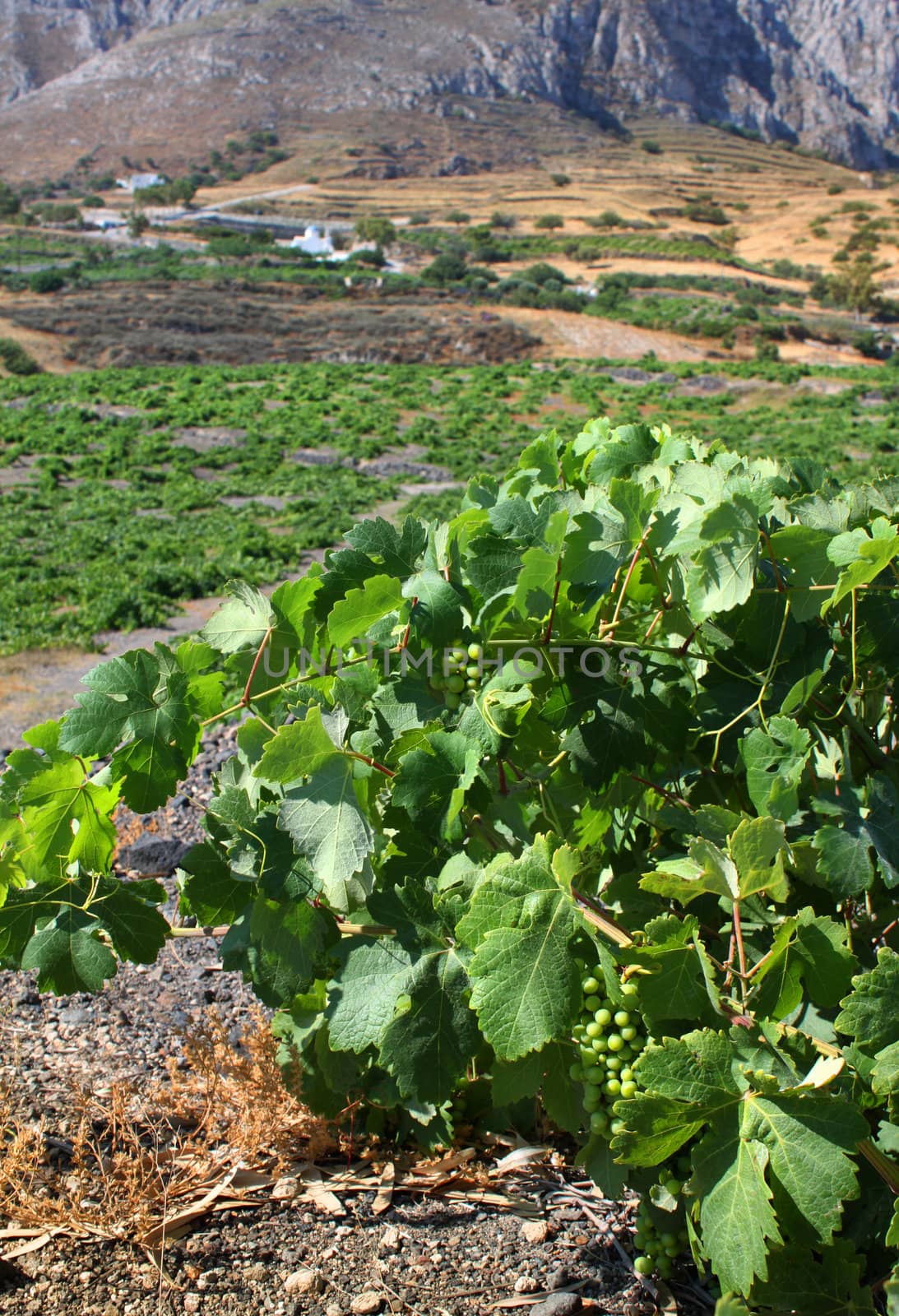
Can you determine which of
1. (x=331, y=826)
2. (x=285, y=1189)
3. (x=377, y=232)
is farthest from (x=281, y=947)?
(x=377, y=232)

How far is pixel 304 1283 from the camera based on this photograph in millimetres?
1604

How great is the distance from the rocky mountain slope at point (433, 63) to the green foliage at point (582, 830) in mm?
115385

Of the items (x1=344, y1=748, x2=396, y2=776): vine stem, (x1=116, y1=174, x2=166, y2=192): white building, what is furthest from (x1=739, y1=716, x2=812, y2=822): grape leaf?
(x1=116, y1=174, x2=166, y2=192): white building

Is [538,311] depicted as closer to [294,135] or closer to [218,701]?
[218,701]

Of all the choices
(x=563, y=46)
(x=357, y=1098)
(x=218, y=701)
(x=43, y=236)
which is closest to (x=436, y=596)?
(x=218, y=701)

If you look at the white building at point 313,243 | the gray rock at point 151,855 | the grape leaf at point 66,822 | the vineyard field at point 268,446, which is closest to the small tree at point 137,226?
the white building at point 313,243

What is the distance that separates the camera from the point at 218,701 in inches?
63.6

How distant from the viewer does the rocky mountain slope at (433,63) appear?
107812 mm

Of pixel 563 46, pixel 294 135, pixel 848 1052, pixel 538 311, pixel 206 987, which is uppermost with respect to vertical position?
pixel 563 46

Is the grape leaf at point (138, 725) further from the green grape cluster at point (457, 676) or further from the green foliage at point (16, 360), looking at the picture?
the green foliage at point (16, 360)

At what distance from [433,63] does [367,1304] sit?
131 meters

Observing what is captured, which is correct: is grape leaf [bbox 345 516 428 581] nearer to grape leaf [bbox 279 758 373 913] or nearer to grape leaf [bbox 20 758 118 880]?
grape leaf [bbox 279 758 373 913]

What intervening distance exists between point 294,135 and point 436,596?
113987 mm

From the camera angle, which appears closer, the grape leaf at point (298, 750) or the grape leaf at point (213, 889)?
the grape leaf at point (298, 750)
